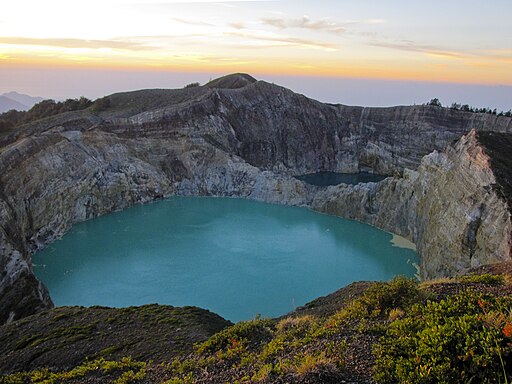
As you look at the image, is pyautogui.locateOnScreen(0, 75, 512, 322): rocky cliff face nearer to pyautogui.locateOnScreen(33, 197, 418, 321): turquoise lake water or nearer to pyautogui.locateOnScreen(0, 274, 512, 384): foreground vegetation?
pyautogui.locateOnScreen(33, 197, 418, 321): turquoise lake water

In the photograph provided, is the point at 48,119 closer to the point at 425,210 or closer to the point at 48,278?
the point at 48,278

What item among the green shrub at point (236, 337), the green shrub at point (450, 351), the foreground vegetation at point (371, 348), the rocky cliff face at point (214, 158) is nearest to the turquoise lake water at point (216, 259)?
the rocky cliff face at point (214, 158)

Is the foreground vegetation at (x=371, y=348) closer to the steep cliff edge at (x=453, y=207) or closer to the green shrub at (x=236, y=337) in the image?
the green shrub at (x=236, y=337)

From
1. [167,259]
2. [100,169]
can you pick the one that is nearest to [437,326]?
[167,259]

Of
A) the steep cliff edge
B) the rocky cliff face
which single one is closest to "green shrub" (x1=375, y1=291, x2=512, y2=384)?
the steep cliff edge

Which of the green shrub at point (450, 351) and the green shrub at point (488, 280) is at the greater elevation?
the green shrub at point (450, 351)

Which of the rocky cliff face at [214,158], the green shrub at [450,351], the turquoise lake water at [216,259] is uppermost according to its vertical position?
the green shrub at [450,351]
